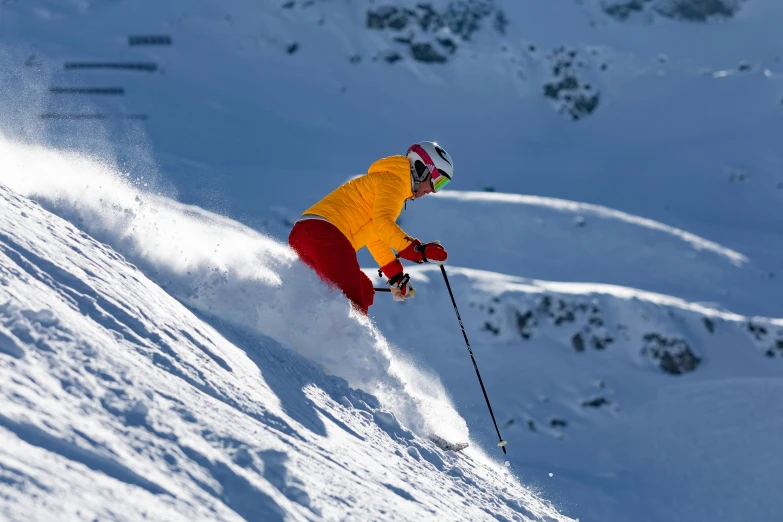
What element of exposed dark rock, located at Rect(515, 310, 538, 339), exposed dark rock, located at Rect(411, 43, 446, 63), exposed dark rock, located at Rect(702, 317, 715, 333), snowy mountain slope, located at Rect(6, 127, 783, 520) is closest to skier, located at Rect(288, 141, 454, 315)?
snowy mountain slope, located at Rect(6, 127, 783, 520)

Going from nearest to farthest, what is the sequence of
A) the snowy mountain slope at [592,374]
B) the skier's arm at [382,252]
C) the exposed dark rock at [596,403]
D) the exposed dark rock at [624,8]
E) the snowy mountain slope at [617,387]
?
1. the skier's arm at [382,252]
2. the snowy mountain slope at [592,374]
3. the snowy mountain slope at [617,387]
4. the exposed dark rock at [596,403]
5. the exposed dark rock at [624,8]

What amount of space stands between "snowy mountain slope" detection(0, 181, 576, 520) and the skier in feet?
3.89

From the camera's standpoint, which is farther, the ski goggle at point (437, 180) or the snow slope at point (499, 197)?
the ski goggle at point (437, 180)

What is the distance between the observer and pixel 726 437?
12.7 meters

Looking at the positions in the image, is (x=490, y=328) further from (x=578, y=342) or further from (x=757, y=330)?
(x=757, y=330)

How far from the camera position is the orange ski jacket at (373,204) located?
6465mm

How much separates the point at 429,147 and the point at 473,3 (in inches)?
1243

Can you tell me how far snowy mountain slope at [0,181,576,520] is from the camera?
8.46 feet

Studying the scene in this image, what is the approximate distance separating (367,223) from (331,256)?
0.55m

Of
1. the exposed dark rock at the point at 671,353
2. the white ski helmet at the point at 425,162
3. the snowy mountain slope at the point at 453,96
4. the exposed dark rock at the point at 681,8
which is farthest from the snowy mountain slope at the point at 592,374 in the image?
the exposed dark rock at the point at 681,8

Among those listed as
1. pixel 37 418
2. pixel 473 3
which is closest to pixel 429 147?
pixel 37 418

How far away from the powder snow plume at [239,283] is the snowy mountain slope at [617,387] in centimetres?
538

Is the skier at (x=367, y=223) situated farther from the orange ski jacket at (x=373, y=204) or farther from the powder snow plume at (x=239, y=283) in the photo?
the powder snow plume at (x=239, y=283)

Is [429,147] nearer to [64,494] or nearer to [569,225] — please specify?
[64,494]
